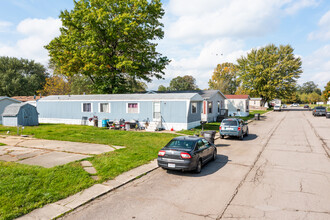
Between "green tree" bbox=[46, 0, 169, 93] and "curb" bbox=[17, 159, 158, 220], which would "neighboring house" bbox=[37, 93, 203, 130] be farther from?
"curb" bbox=[17, 159, 158, 220]

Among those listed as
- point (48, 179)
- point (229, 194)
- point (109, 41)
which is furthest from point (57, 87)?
point (229, 194)

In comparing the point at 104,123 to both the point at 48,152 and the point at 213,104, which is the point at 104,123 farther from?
the point at 213,104

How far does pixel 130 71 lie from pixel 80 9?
11209mm

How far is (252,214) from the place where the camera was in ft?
19.7

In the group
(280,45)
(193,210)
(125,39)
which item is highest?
(280,45)

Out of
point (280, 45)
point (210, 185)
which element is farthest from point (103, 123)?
point (280, 45)

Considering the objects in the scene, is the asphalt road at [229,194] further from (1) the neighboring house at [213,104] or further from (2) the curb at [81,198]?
(1) the neighboring house at [213,104]

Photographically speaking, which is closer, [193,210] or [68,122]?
[193,210]

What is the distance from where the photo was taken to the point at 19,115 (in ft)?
77.4

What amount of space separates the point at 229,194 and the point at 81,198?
15.9ft

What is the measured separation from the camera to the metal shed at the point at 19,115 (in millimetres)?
23594

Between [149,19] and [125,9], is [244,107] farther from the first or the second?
[125,9]

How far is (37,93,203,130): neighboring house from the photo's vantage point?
22453 mm

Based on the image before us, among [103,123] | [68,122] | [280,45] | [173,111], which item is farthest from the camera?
[280,45]
